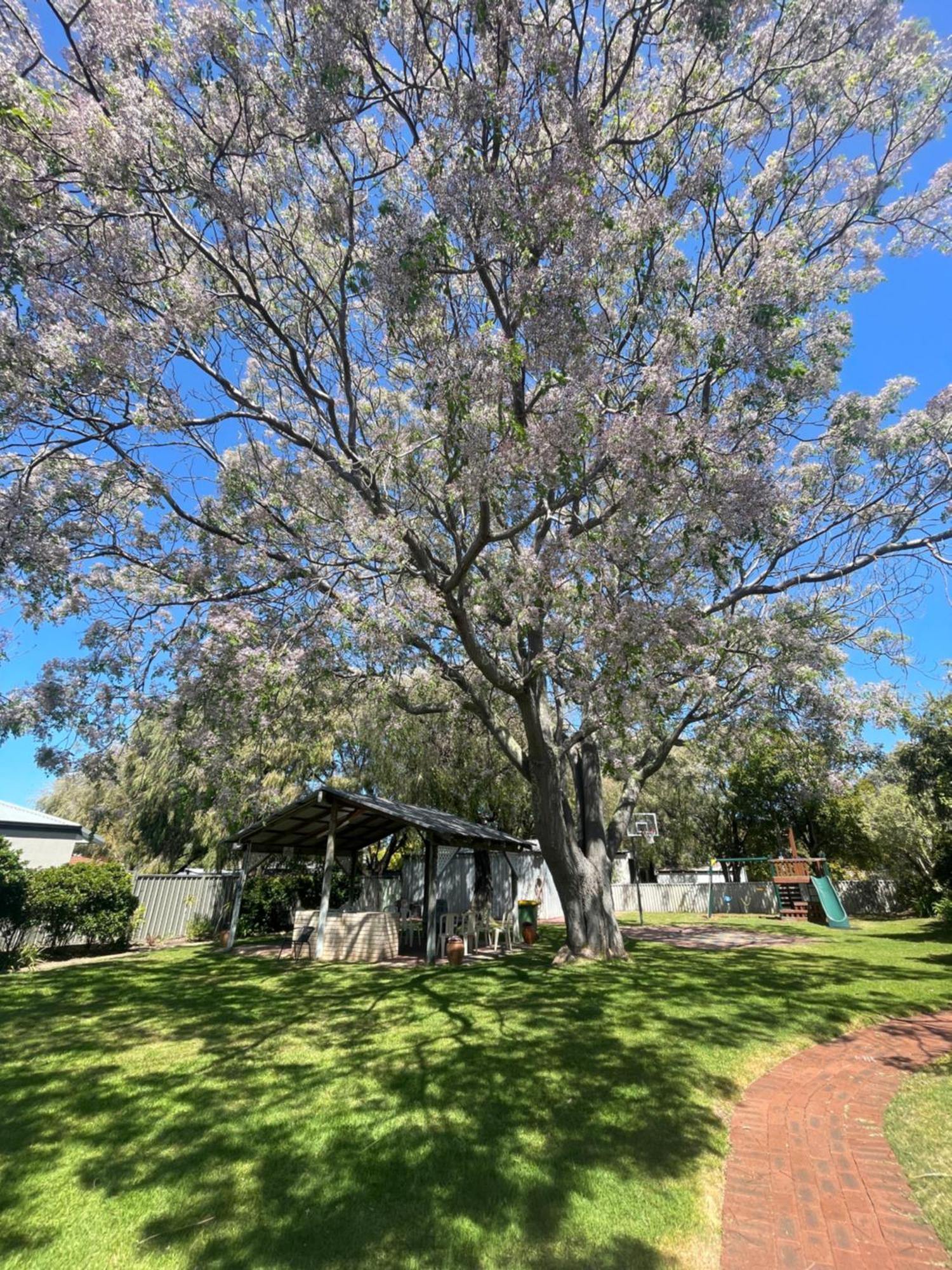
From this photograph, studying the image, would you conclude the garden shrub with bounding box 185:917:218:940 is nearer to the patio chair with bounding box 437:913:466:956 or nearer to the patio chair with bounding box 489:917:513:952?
the patio chair with bounding box 437:913:466:956

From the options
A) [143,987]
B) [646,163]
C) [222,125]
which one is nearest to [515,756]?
[143,987]

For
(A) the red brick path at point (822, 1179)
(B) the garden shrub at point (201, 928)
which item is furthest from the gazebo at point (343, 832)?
(A) the red brick path at point (822, 1179)

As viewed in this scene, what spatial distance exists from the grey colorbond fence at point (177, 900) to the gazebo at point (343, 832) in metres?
3.25

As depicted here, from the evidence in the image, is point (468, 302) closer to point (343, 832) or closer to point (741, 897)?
point (343, 832)

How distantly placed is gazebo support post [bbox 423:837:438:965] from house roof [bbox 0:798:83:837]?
1030 centimetres

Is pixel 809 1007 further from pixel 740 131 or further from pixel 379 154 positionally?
pixel 379 154

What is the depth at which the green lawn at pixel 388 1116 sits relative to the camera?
3.21 metres

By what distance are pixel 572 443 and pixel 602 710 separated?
3.59 m

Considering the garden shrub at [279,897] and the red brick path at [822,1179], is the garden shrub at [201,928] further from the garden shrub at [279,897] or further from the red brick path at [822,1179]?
the red brick path at [822,1179]

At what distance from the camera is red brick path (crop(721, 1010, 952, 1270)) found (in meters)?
3.05

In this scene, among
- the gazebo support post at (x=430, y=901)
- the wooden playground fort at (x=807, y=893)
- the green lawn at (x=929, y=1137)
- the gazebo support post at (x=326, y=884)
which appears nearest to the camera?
the green lawn at (x=929, y=1137)

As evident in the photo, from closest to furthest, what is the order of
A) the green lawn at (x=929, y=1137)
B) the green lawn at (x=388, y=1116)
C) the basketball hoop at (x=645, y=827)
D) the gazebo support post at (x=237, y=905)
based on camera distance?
the green lawn at (x=388, y=1116) < the green lawn at (x=929, y=1137) < the gazebo support post at (x=237, y=905) < the basketball hoop at (x=645, y=827)

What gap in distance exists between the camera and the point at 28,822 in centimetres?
1579

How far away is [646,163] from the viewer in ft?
26.7
